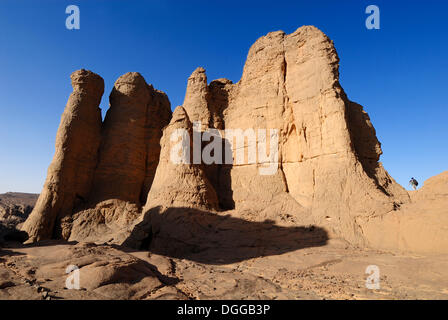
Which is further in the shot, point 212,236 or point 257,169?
point 257,169

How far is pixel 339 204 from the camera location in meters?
10.4

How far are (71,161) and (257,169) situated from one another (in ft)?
35.4

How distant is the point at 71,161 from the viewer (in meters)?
15.0

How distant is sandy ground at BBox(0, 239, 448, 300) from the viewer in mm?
4047

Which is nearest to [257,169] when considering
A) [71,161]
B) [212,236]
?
[212,236]

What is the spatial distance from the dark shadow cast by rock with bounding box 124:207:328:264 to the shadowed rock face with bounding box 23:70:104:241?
5994mm

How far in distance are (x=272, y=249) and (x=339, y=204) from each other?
3362 mm

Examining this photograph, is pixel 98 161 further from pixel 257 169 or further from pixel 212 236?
pixel 257 169

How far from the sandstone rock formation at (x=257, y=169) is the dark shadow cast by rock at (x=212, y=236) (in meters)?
0.09

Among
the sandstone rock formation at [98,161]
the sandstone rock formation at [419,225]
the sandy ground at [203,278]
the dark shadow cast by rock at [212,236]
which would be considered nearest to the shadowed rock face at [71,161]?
the sandstone rock formation at [98,161]

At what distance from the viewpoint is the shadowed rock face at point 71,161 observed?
1382 centimetres

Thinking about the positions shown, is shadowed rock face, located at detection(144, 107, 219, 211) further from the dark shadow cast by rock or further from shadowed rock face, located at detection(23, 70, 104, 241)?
shadowed rock face, located at detection(23, 70, 104, 241)
